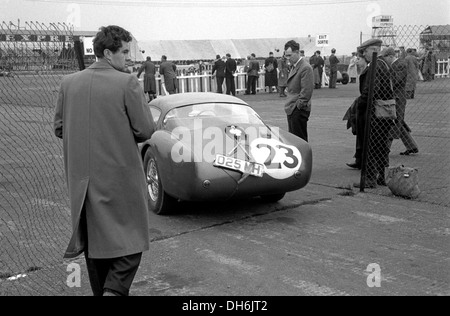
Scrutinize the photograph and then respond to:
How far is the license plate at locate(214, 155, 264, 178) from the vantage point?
231 inches

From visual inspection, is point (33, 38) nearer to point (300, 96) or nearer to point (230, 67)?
point (300, 96)

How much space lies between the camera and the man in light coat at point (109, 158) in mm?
3195

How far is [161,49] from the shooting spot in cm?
4088

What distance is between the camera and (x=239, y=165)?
5.89 meters

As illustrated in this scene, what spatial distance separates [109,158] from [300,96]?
5.87 m

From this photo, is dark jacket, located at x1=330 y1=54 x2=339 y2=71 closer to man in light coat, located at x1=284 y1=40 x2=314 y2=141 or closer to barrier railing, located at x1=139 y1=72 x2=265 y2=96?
barrier railing, located at x1=139 y1=72 x2=265 y2=96

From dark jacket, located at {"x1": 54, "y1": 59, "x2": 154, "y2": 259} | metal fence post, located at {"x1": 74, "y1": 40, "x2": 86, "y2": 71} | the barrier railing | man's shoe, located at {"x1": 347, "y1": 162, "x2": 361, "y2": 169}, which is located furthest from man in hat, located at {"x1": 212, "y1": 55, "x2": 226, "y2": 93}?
dark jacket, located at {"x1": 54, "y1": 59, "x2": 154, "y2": 259}

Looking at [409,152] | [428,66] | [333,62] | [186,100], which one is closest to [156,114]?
[186,100]

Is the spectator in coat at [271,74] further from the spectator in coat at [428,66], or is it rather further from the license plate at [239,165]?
the license plate at [239,165]

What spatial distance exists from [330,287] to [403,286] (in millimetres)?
565

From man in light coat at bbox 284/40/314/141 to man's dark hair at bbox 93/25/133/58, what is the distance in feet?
18.6

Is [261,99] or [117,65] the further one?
[261,99]
